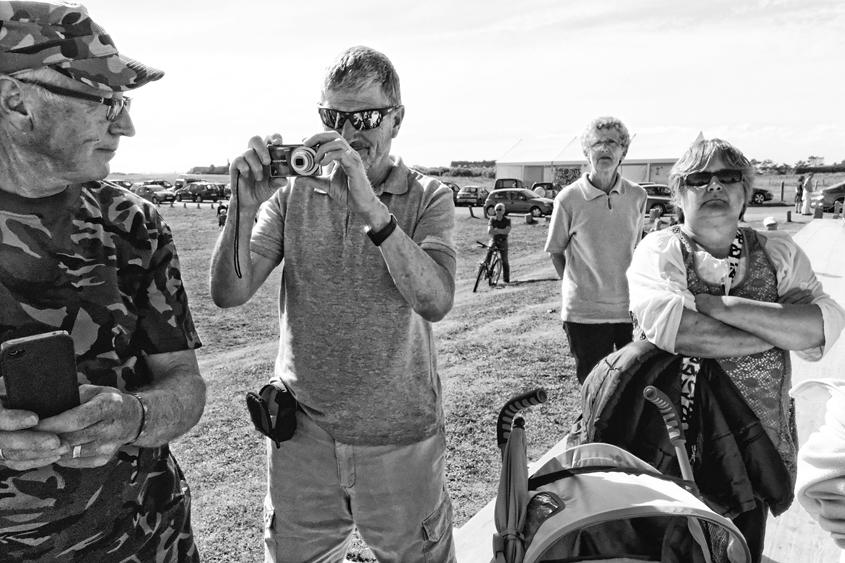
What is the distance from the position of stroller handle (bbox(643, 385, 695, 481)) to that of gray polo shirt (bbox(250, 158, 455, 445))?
64 cm

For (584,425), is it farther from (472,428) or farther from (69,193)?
(472,428)

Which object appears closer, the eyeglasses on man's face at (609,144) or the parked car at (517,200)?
the eyeglasses on man's face at (609,144)

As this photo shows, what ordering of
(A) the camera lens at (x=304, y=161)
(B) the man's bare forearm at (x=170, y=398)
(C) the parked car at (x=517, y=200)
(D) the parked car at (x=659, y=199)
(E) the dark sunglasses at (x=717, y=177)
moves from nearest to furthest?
(B) the man's bare forearm at (x=170, y=398) → (A) the camera lens at (x=304, y=161) → (E) the dark sunglasses at (x=717, y=177) → (D) the parked car at (x=659, y=199) → (C) the parked car at (x=517, y=200)

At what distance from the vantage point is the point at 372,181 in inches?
79.6

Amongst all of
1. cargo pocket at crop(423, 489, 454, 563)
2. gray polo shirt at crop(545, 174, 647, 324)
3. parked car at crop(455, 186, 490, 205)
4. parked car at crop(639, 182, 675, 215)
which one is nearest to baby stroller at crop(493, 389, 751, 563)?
cargo pocket at crop(423, 489, 454, 563)

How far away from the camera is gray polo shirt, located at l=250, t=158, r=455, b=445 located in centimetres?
188

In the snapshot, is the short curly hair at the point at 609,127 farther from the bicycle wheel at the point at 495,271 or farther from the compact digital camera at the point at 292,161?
the bicycle wheel at the point at 495,271

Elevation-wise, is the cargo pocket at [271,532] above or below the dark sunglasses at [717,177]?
below

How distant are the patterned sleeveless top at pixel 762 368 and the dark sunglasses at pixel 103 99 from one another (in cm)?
184

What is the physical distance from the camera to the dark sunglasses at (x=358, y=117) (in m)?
1.88

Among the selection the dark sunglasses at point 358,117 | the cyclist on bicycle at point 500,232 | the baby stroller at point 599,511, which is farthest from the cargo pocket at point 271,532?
the cyclist on bicycle at point 500,232

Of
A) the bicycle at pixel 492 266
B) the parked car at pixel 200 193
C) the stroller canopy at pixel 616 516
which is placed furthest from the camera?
the parked car at pixel 200 193

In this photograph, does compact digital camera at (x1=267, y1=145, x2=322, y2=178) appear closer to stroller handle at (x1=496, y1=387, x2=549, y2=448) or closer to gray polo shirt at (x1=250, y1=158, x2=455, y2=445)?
gray polo shirt at (x1=250, y1=158, x2=455, y2=445)

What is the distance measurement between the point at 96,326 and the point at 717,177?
1.99 metres
